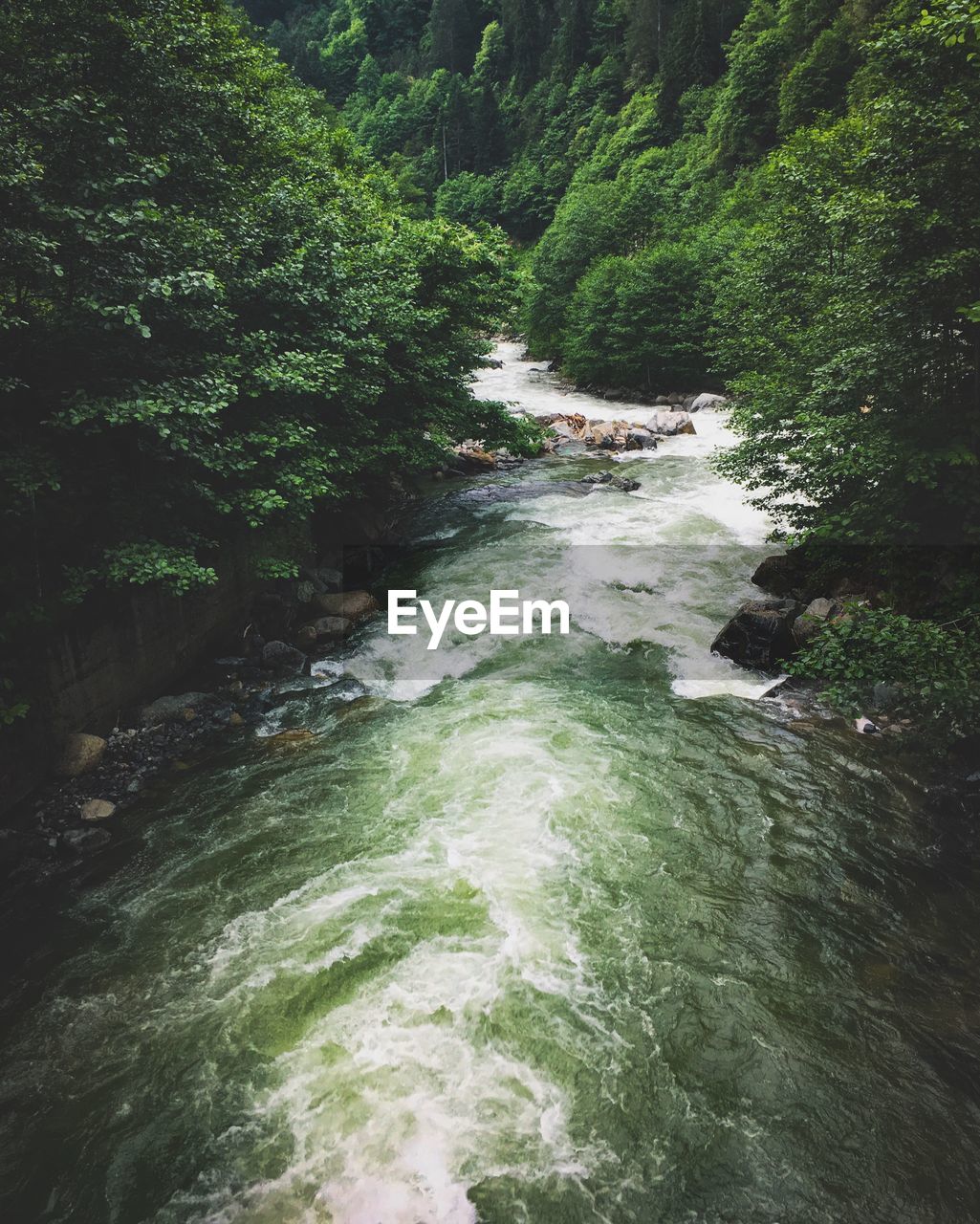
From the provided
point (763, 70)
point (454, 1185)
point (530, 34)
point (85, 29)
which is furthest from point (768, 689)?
point (530, 34)

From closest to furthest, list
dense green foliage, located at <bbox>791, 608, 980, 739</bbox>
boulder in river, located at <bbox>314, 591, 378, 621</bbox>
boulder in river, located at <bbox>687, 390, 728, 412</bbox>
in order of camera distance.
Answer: dense green foliage, located at <bbox>791, 608, 980, 739</bbox>
boulder in river, located at <bbox>314, 591, 378, 621</bbox>
boulder in river, located at <bbox>687, 390, 728, 412</bbox>

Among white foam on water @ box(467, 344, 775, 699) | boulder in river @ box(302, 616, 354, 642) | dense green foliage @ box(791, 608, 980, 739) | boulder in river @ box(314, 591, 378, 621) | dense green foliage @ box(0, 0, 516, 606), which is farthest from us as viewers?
boulder in river @ box(314, 591, 378, 621)

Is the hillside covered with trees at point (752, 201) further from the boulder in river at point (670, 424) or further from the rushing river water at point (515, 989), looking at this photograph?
the rushing river water at point (515, 989)

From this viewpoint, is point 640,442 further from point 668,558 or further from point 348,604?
point 348,604

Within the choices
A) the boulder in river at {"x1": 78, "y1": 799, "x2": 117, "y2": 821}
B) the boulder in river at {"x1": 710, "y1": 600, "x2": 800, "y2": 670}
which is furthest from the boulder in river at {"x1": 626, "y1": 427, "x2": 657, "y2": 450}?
the boulder in river at {"x1": 78, "y1": 799, "x2": 117, "y2": 821}

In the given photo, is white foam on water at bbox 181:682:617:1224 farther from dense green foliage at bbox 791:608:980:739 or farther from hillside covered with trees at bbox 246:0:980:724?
hillside covered with trees at bbox 246:0:980:724

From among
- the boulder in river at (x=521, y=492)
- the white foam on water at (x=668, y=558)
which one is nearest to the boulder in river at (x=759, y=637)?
the white foam on water at (x=668, y=558)
